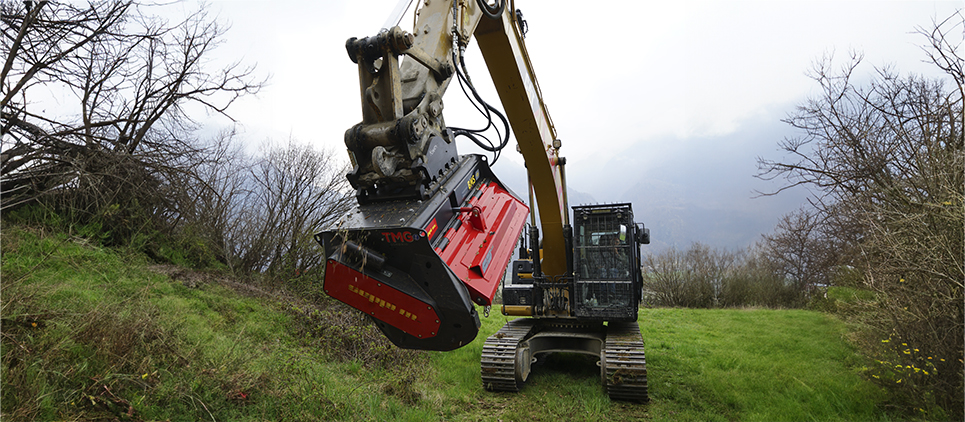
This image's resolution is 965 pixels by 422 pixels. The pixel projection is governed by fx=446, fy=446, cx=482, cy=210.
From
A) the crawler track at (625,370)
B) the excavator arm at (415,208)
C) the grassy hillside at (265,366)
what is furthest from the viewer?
the crawler track at (625,370)

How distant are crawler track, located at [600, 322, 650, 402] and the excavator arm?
109 inches

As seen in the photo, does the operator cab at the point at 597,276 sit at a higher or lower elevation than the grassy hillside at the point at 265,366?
higher

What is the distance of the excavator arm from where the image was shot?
8.81ft

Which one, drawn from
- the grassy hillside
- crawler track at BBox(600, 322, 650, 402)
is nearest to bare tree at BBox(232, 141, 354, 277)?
the grassy hillside

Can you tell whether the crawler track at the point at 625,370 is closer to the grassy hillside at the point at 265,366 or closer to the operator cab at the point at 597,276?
the grassy hillside at the point at 265,366

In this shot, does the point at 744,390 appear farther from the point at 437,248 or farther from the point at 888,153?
the point at 437,248

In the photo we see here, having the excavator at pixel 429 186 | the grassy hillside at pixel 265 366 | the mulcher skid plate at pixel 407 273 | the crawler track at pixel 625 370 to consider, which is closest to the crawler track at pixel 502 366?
the grassy hillside at pixel 265 366

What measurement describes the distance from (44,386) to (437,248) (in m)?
2.69

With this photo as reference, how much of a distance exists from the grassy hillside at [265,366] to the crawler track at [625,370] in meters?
0.18

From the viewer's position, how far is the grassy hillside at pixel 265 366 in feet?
10.6

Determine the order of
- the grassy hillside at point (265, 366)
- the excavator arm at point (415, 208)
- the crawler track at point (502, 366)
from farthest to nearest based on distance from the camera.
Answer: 1. the crawler track at point (502, 366)
2. the grassy hillside at point (265, 366)
3. the excavator arm at point (415, 208)

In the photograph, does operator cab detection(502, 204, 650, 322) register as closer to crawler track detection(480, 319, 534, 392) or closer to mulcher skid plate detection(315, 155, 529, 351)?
crawler track detection(480, 319, 534, 392)

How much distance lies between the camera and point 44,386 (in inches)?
113

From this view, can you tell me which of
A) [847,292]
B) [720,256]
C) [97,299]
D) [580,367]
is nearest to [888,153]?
[580,367]
